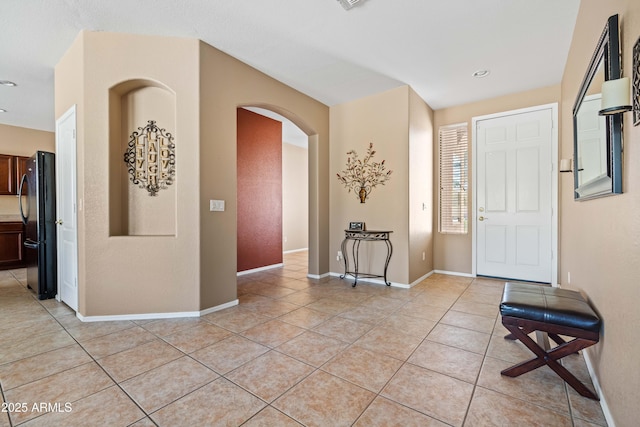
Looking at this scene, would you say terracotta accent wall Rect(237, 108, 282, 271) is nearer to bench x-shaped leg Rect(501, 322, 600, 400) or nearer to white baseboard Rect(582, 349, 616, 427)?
bench x-shaped leg Rect(501, 322, 600, 400)

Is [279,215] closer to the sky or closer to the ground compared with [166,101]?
closer to the ground

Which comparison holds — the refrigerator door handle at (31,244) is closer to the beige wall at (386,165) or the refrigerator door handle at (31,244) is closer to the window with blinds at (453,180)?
the beige wall at (386,165)

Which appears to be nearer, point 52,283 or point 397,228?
point 52,283

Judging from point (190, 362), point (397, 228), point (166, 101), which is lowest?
point (190, 362)

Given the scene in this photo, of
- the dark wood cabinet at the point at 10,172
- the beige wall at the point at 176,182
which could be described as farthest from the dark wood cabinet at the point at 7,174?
the beige wall at the point at 176,182

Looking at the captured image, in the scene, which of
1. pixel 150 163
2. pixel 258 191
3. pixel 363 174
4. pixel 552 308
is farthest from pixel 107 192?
pixel 552 308

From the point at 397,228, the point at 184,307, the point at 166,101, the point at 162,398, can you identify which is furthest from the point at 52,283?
the point at 397,228

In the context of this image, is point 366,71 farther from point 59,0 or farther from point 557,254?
point 557,254

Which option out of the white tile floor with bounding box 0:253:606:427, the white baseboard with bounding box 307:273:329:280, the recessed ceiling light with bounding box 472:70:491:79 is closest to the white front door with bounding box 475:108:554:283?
the recessed ceiling light with bounding box 472:70:491:79

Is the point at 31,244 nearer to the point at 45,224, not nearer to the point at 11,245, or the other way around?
the point at 45,224

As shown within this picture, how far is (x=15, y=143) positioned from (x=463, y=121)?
8.18 metres

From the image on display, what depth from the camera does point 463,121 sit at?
4613 mm

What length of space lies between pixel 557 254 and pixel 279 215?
4.37 meters

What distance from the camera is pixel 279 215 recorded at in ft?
18.5
